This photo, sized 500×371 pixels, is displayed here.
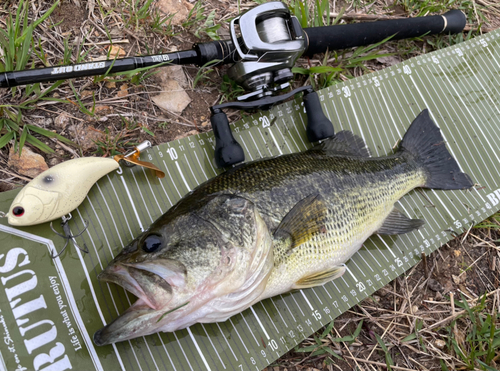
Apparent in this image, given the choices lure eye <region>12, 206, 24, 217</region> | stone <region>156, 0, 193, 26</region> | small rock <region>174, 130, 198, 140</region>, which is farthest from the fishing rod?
lure eye <region>12, 206, 24, 217</region>

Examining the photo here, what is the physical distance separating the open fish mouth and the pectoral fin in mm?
997

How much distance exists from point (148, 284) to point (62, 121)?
1673 mm

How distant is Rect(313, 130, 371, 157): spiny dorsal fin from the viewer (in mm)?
2918

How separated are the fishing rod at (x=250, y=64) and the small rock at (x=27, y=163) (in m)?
0.52

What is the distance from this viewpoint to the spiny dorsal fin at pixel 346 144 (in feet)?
9.57

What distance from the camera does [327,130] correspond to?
115 inches

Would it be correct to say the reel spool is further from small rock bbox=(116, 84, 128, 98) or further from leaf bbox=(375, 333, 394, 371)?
leaf bbox=(375, 333, 394, 371)

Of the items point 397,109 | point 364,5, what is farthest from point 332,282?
point 364,5

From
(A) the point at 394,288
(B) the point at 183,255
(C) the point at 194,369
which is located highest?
(B) the point at 183,255

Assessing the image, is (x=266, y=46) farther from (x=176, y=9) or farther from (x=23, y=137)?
(x=23, y=137)

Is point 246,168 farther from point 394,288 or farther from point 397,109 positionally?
point 397,109

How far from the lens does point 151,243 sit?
6.28 ft

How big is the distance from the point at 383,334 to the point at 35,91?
11.3 feet

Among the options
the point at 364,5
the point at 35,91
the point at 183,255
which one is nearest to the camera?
the point at 183,255
